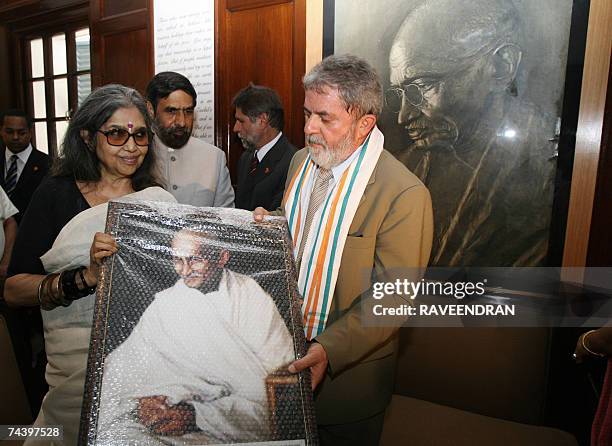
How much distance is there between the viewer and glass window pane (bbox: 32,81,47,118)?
208 inches

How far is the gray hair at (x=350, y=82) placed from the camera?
1.33 m

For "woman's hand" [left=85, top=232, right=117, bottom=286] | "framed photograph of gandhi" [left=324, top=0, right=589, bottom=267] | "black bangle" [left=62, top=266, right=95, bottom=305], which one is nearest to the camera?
"woman's hand" [left=85, top=232, right=117, bottom=286]

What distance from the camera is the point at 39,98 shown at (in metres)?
5.33

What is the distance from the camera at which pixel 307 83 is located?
1.39 m

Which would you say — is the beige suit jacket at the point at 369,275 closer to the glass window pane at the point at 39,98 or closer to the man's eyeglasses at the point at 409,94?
Result: the man's eyeglasses at the point at 409,94

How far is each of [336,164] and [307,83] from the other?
265mm

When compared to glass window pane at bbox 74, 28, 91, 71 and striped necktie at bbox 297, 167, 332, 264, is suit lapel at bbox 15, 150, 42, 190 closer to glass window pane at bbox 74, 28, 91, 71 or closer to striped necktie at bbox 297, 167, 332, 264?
glass window pane at bbox 74, 28, 91, 71

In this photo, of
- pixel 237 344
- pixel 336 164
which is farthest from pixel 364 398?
pixel 336 164

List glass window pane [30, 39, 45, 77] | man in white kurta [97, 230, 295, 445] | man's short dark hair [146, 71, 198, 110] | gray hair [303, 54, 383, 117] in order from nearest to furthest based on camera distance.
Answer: man in white kurta [97, 230, 295, 445]
gray hair [303, 54, 383, 117]
man's short dark hair [146, 71, 198, 110]
glass window pane [30, 39, 45, 77]

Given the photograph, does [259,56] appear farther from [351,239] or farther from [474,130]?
[351,239]

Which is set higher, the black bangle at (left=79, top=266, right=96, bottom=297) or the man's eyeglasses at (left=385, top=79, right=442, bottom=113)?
the man's eyeglasses at (left=385, top=79, right=442, bottom=113)

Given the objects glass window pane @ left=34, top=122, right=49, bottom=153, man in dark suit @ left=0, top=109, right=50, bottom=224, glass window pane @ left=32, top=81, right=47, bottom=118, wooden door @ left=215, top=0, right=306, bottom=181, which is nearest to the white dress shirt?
man in dark suit @ left=0, top=109, right=50, bottom=224

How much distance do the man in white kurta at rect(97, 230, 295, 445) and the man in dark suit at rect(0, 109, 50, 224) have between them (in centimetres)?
342

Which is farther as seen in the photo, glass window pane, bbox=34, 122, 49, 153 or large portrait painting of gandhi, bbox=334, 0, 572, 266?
glass window pane, bbox=34, 122, 49, 153
